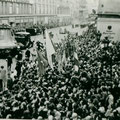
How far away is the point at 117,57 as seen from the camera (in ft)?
57.3

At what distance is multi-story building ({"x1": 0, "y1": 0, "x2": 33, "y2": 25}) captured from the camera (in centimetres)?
3763

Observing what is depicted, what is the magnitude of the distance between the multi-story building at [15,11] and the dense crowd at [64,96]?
25996mm

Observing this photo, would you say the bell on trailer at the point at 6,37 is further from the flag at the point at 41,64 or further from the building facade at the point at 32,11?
the building facade at the point at 32,11

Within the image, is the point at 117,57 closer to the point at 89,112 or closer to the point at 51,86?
the point at 51,86

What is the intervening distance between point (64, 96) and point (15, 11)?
113 feet

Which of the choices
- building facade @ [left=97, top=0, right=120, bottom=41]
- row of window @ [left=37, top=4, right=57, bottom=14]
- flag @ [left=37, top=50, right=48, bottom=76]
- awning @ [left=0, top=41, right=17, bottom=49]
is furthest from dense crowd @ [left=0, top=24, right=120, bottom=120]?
row of window @ [left=37, top=4, right=57, bottom=14]

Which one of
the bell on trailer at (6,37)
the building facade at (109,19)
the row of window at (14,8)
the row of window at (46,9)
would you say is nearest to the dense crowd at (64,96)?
the bell on trailer at (6,37)

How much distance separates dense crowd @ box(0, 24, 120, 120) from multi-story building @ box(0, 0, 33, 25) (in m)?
26.0

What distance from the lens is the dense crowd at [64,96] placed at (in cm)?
832

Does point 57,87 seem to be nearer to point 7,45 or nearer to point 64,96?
point 64,96

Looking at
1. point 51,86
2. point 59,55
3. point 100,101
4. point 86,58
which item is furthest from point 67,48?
point 100,101

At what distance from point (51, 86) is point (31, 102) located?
6.54ft

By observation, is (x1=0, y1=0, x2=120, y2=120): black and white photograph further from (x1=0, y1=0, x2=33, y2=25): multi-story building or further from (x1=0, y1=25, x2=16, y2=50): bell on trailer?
(x1=0, y1=0, x2=33, y2=25): multi-story building

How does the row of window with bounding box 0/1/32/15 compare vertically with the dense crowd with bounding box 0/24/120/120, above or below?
above
